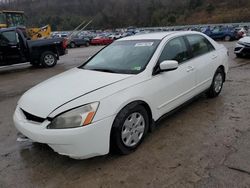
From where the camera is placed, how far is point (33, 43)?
1193cm

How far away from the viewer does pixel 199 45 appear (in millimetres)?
5082

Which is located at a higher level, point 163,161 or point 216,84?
point 216,84

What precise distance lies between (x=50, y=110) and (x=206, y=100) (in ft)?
11.4

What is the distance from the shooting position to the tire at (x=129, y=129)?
3.23 meters

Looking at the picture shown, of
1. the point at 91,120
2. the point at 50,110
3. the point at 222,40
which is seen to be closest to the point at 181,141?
the point at 91,120

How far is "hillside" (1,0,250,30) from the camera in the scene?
267ft

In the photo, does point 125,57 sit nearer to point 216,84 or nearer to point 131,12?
point 216,84

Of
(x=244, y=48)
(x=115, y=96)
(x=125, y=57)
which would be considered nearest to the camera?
(x=115, y=96)

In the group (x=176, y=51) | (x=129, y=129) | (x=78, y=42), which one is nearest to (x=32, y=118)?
(x=129, y=129)

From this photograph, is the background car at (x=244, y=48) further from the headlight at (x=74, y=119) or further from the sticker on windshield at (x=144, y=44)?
the headlight at (x=74, y=119)

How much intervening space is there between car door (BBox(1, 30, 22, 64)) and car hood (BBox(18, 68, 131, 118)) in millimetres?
8317

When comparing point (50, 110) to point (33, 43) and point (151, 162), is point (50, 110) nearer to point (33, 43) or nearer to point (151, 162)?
point (151, 162)

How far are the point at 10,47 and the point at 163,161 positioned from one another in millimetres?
9925

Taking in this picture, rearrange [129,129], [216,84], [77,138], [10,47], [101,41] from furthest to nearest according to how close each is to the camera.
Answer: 1. [101,41]
2. [10,47]
3. [216,84]
4. [129,129]
5. [77,138]
